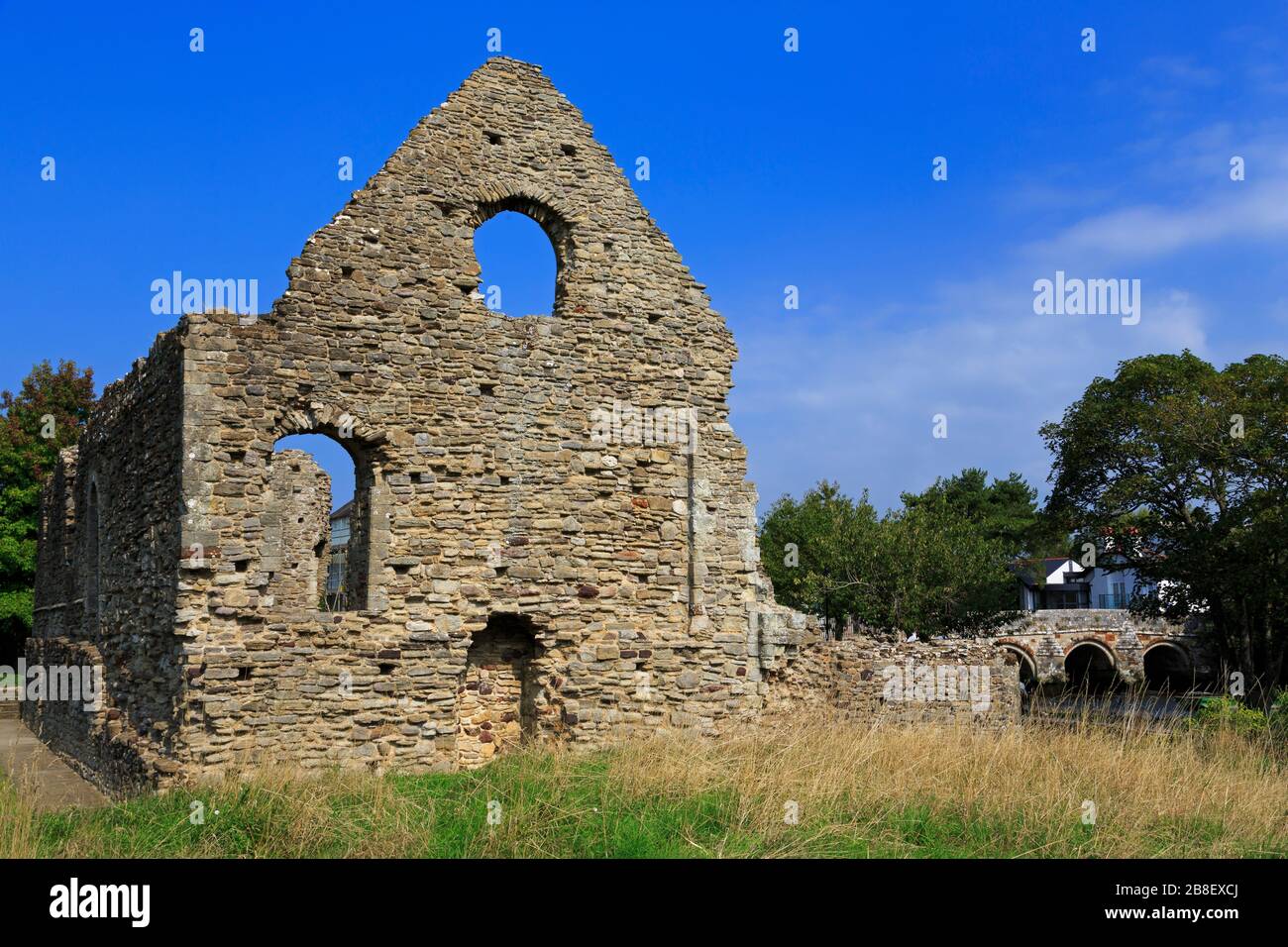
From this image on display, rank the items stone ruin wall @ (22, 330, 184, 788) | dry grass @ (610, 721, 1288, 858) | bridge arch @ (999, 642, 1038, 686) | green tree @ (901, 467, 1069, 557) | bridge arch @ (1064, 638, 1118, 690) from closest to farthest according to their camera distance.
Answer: dry grass @ (610, 721, 1288, 858)
stone ruin wall @ (22, 330, 184, 788)
bridge arch @ (999, 642, 1038, 686)
bridge arch @ (1064, 638, 1118, 690)
green tree @ (901, 467, 1069, 557)

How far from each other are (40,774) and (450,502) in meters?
7.08

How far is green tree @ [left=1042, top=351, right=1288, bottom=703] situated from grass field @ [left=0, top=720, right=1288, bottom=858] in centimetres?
1895

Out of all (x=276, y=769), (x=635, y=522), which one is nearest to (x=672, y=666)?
(x=635, y=522)

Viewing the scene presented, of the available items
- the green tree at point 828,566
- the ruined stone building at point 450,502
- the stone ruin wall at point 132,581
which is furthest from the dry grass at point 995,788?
the green tree at point 828,566

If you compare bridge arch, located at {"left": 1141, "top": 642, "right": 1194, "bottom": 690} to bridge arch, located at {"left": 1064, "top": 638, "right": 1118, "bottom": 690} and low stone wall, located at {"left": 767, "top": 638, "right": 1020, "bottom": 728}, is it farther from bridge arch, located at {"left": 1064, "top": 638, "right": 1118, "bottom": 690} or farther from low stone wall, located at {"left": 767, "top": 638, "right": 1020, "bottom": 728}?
low stone wall, located at {"left": 767, "top": 638, "right": 1020, "bottom": 728}

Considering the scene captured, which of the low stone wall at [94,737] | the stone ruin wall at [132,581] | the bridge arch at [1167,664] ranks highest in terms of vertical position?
the stone ruin wall at [132,581]

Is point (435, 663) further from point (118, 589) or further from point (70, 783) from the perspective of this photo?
point (70, 783)

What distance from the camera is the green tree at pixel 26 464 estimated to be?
32438 millimetres

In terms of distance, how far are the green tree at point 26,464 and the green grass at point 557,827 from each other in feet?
87.2

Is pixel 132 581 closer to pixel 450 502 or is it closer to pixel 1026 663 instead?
pixel 450 502

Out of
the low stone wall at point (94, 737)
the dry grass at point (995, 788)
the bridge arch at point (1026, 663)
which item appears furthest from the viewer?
the bridge arch at point (1026, 663)

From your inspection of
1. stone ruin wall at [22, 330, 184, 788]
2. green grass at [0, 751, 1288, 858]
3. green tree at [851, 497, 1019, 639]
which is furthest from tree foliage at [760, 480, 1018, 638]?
green grass at [0, 751, 1288, 858]

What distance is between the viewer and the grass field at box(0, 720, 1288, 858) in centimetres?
796

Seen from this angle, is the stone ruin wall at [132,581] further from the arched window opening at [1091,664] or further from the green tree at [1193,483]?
the arched window opening at [1091,664]
